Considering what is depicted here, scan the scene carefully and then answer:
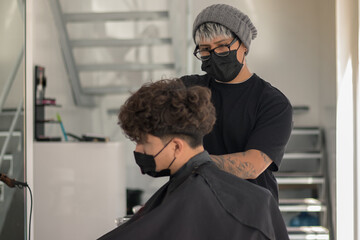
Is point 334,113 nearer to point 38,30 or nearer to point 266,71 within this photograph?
point 266,71

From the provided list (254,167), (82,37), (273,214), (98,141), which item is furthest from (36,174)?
(273,214)

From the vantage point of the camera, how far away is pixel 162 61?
6328mm

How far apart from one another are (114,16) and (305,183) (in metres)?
2.53

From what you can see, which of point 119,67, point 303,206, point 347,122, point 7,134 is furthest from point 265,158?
point 119,67

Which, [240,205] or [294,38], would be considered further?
[294,38]

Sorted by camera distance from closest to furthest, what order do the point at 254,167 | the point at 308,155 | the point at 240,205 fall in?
the point at 240,205 → the point at 254,167 → the point at 308,155

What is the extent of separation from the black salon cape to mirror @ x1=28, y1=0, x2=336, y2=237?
3.80 meters

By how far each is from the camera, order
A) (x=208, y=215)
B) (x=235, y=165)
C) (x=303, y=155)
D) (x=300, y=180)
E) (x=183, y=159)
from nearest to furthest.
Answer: (x=208, y=215)
(x=183, y=159)
(x=235, y=165)
(x=300, y=180)
(x=303, y=155)

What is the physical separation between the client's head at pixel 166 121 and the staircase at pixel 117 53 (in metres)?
4.01

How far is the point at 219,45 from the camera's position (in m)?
2.06

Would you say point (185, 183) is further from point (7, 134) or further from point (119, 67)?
point (119, 67)

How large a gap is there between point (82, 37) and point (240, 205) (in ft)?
16.1

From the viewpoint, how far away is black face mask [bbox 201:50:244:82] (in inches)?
80.6

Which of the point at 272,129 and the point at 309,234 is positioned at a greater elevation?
the point at 272,129
